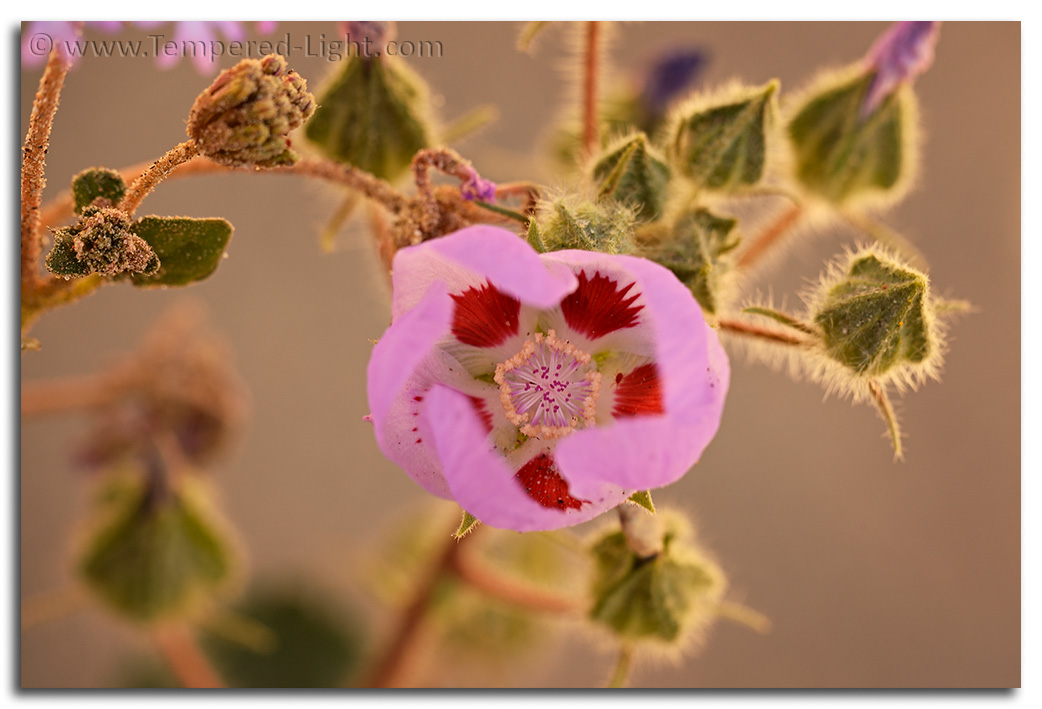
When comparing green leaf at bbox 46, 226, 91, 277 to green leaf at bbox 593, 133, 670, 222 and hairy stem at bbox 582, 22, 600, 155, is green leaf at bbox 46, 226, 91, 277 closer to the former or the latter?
green leaf at bbox 593, 133, 670, 222

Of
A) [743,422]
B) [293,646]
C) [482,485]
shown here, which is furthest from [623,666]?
[743,422]

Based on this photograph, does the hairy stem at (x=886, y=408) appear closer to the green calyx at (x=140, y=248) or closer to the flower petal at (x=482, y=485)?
the flower petal at (x=482, y=485)

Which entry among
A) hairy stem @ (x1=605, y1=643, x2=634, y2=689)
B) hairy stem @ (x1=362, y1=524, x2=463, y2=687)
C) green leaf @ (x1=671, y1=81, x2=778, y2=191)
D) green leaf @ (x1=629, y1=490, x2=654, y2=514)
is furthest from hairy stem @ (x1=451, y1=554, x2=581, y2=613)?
green leaf @ (x1=671, y1=81, x2=778, y2=191)

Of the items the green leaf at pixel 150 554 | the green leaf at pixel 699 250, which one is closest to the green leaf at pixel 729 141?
the green leaf at pixel 699 250

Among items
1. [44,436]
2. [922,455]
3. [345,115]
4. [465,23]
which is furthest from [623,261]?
[44,436]
